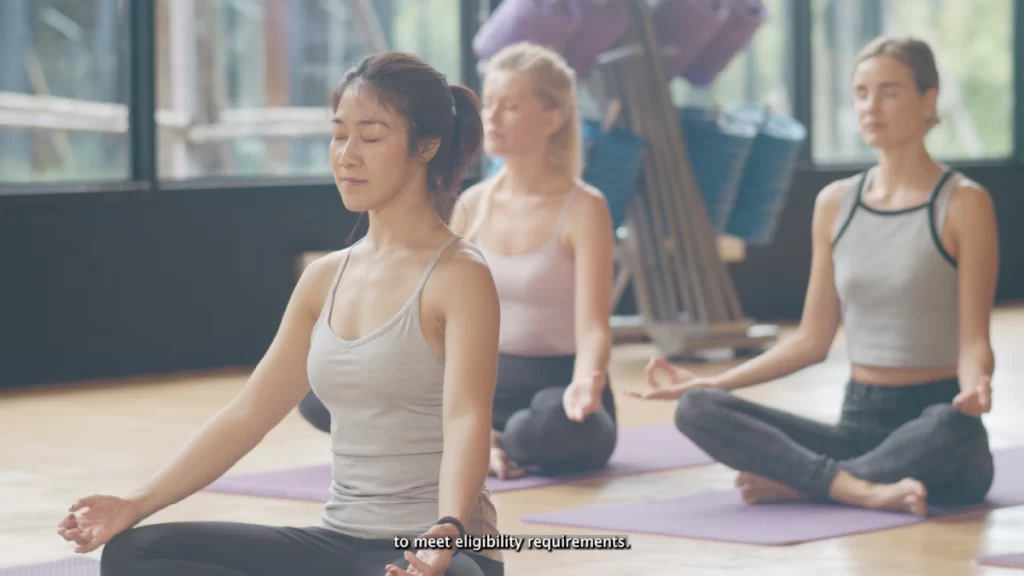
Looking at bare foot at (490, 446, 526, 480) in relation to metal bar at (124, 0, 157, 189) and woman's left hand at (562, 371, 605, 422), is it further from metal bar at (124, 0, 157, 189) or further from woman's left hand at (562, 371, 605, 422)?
metal bar at (124, 0, 157, 189)

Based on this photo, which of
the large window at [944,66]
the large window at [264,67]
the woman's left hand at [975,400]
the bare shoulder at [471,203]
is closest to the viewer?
the woman's left hand at [975,400]

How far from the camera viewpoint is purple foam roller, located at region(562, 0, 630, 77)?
568 cm

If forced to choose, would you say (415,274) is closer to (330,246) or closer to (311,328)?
(311,328)

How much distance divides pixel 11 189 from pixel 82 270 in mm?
343

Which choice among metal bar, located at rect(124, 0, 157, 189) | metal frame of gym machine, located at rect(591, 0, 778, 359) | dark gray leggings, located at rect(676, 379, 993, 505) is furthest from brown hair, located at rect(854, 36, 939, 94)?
metal bar, located at rect(124, 0, 157, 189)

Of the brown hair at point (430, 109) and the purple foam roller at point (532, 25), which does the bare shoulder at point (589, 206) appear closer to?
the brown hair at point (430, 109)

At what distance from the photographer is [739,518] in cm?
313

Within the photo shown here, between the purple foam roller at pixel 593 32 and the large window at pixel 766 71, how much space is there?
1.64 m

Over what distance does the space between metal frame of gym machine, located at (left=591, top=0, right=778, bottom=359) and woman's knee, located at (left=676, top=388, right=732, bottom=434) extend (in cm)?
272

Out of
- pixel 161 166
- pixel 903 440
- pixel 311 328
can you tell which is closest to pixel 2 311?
pixel 161 166

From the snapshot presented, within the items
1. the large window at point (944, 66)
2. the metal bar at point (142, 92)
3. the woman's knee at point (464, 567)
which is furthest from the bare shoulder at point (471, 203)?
the large window at point (944, 66)

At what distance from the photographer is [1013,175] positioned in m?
8.55

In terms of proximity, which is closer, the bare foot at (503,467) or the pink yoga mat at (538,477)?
the pink yoga mat at (538,477)

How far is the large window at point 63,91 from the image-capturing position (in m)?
5.50
